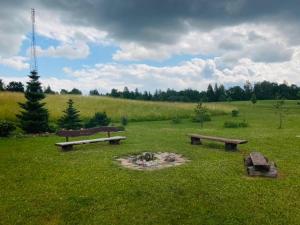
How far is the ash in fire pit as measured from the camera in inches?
550

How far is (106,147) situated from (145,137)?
490 centimetres

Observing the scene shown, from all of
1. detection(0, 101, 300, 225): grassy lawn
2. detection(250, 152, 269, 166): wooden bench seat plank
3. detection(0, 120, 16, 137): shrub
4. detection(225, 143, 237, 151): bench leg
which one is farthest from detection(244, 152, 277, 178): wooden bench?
detection(0, 120, 16, 137): shrub

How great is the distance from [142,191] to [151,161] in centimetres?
443

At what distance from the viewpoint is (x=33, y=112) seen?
26547 millimetres

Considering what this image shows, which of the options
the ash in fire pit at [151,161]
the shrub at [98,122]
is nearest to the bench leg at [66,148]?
the ash in fire pit at [151,161]

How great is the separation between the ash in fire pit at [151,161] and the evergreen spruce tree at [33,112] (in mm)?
12650

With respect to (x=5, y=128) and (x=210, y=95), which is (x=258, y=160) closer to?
(x=5, y=128)

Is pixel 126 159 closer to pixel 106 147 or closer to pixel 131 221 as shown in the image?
pixel 106 147

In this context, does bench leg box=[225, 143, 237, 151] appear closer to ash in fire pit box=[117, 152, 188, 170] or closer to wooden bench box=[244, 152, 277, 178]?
ash in fire pit box=[117, 152, 188, 170]

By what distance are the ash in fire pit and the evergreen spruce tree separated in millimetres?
12650

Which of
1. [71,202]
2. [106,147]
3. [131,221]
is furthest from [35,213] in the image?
[106,147]

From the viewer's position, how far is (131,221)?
8359 mm

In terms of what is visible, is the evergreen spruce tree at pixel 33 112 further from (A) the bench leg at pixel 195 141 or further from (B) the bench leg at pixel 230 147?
(B) the bench leg at pixel 230 147

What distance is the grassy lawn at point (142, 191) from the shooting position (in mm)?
8641
